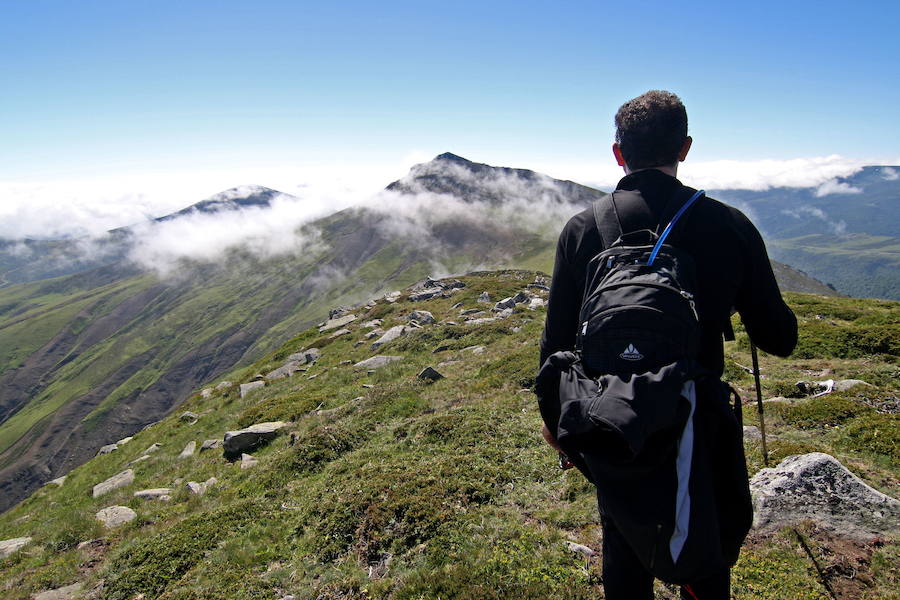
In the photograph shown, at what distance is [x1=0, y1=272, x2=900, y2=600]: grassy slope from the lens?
7.23 m

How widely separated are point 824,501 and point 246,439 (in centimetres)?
1727

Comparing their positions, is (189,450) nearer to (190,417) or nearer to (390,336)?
(190,417)

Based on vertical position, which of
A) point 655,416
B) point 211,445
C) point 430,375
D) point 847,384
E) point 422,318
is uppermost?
point 655,416

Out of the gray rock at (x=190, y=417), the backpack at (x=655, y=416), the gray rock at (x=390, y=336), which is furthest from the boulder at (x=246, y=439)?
the backpack at (x=655, y=416)

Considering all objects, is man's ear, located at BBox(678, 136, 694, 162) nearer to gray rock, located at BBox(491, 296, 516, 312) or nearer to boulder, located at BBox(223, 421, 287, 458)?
boulder, located at BBox(223, 421, 287, 458)

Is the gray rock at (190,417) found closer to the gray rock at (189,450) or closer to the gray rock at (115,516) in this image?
the gray rock at (189,450)

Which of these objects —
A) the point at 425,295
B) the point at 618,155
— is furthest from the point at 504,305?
the point at 618,155

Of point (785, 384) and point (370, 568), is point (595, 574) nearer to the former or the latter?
point (370, 568)

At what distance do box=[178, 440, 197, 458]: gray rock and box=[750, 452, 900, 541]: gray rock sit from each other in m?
20.7

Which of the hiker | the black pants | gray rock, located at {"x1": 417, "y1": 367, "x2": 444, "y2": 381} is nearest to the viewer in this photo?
the hiker

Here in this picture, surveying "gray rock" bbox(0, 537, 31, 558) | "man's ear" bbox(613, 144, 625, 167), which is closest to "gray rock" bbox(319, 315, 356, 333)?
"gray rock" bbox(0, 537, 31, 558)

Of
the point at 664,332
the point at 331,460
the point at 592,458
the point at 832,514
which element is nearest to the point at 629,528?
the point at 592,458

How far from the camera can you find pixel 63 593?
9.87 meters

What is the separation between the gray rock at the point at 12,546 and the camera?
13.1 m
